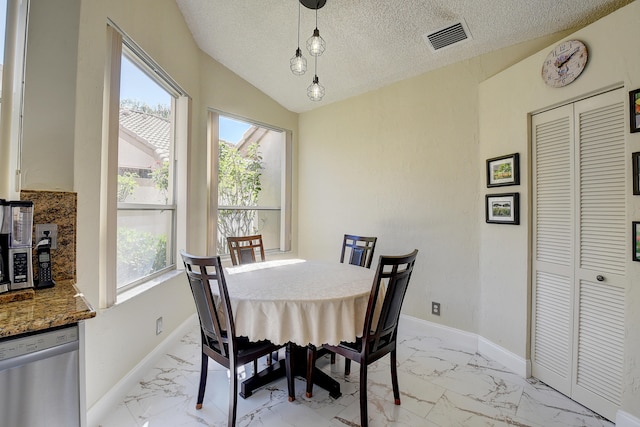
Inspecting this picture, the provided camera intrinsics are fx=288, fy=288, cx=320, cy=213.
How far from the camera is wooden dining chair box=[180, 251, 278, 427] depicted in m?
1.60

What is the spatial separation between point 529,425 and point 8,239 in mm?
2928

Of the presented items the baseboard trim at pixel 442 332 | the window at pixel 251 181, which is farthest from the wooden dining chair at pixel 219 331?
Result: the baseboard trim at pixel 442 332

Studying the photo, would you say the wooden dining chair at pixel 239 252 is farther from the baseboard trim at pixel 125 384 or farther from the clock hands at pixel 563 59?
the clock hands at pixel 563 59

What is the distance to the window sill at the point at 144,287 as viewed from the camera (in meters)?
2.00

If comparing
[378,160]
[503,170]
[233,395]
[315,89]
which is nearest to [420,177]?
[378,160]

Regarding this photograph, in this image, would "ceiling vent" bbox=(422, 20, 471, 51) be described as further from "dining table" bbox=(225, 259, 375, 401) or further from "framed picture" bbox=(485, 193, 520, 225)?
"dining table" bbox=(225, 259, 375, 401)

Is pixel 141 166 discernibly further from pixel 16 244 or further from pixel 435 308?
pixel 435 308

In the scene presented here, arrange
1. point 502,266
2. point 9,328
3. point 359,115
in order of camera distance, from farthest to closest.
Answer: point 359,115 < point 502,266 < point 9,328

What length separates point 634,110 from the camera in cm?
163

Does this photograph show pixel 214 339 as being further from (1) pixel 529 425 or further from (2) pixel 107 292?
(1) pixel 529 425

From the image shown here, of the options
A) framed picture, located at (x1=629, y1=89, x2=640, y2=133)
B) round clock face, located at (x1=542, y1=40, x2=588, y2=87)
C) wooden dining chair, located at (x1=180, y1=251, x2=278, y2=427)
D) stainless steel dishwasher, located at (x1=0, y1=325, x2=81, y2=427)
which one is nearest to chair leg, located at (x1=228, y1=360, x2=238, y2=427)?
wooden dining chair, located at (x1=180, y1=251, x2=278, y2=427)

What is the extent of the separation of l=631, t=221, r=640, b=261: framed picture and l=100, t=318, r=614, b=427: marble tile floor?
1.06 m

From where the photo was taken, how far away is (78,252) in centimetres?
159

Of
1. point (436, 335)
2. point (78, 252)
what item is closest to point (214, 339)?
point (78, 252)
